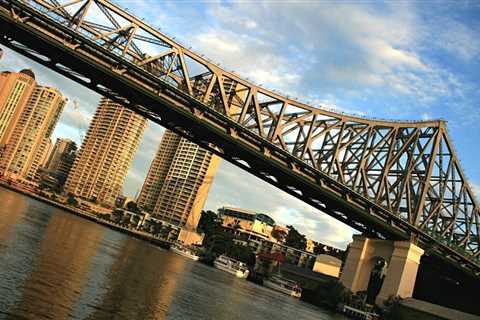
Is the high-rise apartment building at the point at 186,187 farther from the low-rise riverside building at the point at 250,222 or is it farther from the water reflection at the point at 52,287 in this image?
the water reflection at the point at 52,287

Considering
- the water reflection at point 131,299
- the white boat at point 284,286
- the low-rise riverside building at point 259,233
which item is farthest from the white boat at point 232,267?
the water reflection at point 131,299

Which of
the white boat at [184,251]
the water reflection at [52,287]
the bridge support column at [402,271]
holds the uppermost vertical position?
the bridge support column at [402,271]

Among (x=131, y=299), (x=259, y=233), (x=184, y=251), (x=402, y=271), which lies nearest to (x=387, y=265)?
(x=402, y=271)

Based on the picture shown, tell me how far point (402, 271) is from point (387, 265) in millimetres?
5020

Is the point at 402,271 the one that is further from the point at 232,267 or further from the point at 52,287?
the point at 232,267

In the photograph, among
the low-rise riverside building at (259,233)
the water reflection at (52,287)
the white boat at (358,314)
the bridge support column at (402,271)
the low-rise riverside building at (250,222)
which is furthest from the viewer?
the low-rise riverside building at (250,222)

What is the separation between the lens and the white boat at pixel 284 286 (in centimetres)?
7400

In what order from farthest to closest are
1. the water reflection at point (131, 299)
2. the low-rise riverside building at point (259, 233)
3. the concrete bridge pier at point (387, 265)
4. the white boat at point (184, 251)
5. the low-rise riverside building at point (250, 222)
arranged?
the low-rise riverside building at point (250, 222), the low-rise riverside building at point (259, 233), the white boat at point (184, 251), the concrete bridge pier at point (387, 265), the water reflection at point (131, 299)

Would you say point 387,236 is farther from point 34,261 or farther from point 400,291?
point 34,261

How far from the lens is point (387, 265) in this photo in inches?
2269

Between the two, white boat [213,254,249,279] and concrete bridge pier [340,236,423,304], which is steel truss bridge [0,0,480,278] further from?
white boat [213,254,249,279]

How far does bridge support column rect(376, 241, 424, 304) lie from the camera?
5225cm

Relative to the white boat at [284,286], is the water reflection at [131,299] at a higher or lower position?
lower

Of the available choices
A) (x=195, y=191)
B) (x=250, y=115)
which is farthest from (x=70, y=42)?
(x=195, y=191)
